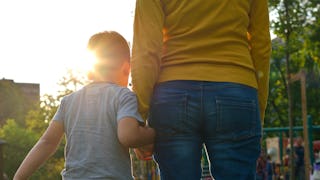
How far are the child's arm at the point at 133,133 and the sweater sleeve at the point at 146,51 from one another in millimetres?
64

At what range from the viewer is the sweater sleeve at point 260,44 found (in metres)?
2.87

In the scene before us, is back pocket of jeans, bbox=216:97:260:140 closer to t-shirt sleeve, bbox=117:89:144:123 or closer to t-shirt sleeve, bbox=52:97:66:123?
t-shirt sleeve, bbox=117:89:144:123

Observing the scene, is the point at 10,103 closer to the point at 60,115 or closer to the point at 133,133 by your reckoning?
the point at 60,115

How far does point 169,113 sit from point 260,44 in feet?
1.85

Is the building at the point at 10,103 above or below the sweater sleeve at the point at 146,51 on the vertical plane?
above

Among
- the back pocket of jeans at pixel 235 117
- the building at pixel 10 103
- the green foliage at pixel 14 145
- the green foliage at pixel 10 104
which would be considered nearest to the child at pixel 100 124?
the back pocket of jeans at pixel 235 117

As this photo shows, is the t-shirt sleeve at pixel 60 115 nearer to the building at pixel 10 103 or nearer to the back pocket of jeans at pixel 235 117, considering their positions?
the back pocket of jeans at pixel 235 117

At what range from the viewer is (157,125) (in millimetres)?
2713

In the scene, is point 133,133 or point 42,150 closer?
point 133,133

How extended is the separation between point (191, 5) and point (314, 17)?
12.1 metres

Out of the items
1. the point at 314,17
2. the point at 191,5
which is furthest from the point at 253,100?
the point at 314,17

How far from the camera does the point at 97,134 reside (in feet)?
9.61

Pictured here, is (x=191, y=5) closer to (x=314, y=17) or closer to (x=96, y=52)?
(x=96, y=52)

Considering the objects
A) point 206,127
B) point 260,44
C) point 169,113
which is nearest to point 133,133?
point 169,113
